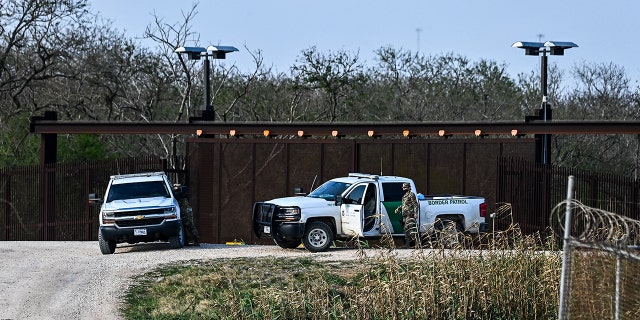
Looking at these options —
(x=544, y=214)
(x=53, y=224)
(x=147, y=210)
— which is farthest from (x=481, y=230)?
(x=53, y=224)

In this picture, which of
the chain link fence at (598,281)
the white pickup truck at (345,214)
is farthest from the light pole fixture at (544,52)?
the chain link fence at (598,281)

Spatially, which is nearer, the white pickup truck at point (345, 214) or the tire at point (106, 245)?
the white pickup truck at point (345, 214)

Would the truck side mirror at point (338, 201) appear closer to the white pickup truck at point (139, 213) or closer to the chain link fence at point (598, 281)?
the white pickup truck at point (139, 213)

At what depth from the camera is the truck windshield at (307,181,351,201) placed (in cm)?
2694

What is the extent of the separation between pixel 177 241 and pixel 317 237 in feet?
11.4

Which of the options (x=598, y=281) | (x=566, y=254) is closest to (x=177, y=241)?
(x=598, y=281)

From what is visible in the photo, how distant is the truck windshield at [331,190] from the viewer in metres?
26.9

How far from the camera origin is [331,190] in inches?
1075

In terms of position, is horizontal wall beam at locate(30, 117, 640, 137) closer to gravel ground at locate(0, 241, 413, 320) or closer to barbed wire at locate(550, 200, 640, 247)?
gravel ground at locate(0, 241, 413, 320)

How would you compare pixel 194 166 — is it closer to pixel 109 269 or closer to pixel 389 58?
pixel 109 269

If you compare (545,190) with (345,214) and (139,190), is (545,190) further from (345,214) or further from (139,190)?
(139,190)

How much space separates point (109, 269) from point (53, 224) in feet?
34.8

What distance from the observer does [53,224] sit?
1325 inches

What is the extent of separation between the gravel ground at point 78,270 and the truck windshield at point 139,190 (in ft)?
4.17
